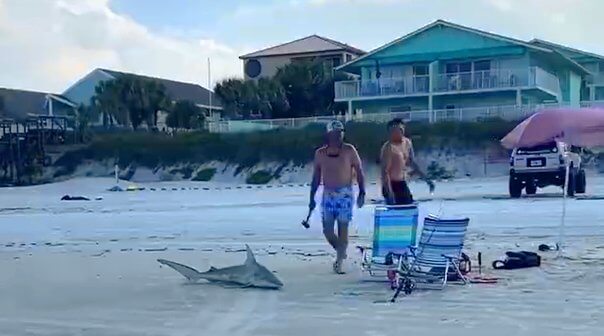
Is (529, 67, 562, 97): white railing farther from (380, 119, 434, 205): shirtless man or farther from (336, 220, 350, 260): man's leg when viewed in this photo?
(336, 220, 350, 260): man's leg

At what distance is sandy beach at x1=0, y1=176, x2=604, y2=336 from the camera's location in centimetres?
751

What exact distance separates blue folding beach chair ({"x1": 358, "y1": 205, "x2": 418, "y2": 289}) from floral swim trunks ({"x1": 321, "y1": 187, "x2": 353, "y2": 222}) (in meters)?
0.82

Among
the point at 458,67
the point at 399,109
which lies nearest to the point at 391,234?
the point at 399,109

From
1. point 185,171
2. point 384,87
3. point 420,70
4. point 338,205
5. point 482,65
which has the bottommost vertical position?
point 185,171

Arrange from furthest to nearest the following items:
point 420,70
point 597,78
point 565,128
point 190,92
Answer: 1. point 190,92
2. point 597,78
3. point 420,70
4. point 565,128

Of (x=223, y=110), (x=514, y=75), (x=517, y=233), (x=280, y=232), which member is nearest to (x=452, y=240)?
(x=517, y=233)

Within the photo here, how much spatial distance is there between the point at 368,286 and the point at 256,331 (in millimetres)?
2374

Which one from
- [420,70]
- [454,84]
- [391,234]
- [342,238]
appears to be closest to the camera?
[391,234]

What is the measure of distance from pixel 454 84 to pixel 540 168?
25619 millimetres

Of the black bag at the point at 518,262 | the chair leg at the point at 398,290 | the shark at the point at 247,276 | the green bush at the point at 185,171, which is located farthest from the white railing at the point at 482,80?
the chair leg at the point at 398,290

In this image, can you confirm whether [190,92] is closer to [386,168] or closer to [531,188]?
[531,188]

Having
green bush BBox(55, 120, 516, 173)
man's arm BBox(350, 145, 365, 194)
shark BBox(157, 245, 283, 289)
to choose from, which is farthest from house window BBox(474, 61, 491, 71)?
shark BBox(157, 245, 283, 289)

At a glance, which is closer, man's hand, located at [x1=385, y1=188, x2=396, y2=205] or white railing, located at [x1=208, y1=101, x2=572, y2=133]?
man's hand, located at [x1=385, y1=188, x2=396, y2=205]

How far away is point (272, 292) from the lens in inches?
366
